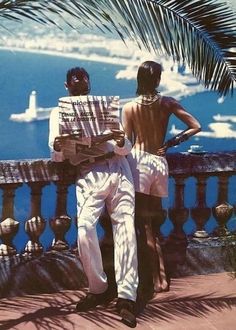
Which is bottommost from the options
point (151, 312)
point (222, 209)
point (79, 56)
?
point (151, 312)

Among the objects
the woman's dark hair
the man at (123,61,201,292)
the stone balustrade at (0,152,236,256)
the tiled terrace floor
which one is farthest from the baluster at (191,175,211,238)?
the woman's dark hair

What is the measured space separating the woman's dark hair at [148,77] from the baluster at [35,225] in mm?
1022

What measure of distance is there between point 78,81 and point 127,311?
1.51 m

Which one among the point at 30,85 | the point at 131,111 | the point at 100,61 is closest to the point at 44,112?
the point at 30,85

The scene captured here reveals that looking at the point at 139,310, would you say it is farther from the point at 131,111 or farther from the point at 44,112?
the point at 44,112

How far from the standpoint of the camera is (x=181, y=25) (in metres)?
4.95

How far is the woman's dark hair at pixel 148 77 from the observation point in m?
5.24

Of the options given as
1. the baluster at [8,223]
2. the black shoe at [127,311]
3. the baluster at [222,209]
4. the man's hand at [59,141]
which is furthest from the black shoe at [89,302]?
the baluster at [222,209]

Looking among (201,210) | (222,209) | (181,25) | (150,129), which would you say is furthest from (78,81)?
(222,209)

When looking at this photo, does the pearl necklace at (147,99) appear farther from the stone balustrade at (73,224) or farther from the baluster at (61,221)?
the baluster at (61,221)

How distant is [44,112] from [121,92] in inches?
25.7

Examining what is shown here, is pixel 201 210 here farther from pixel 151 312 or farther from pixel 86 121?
pixel 86 121

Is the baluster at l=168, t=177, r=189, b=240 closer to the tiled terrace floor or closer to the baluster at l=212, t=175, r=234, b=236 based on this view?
the baluster at l=212, t=175, r=234, b=236

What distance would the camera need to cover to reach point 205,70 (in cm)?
518
